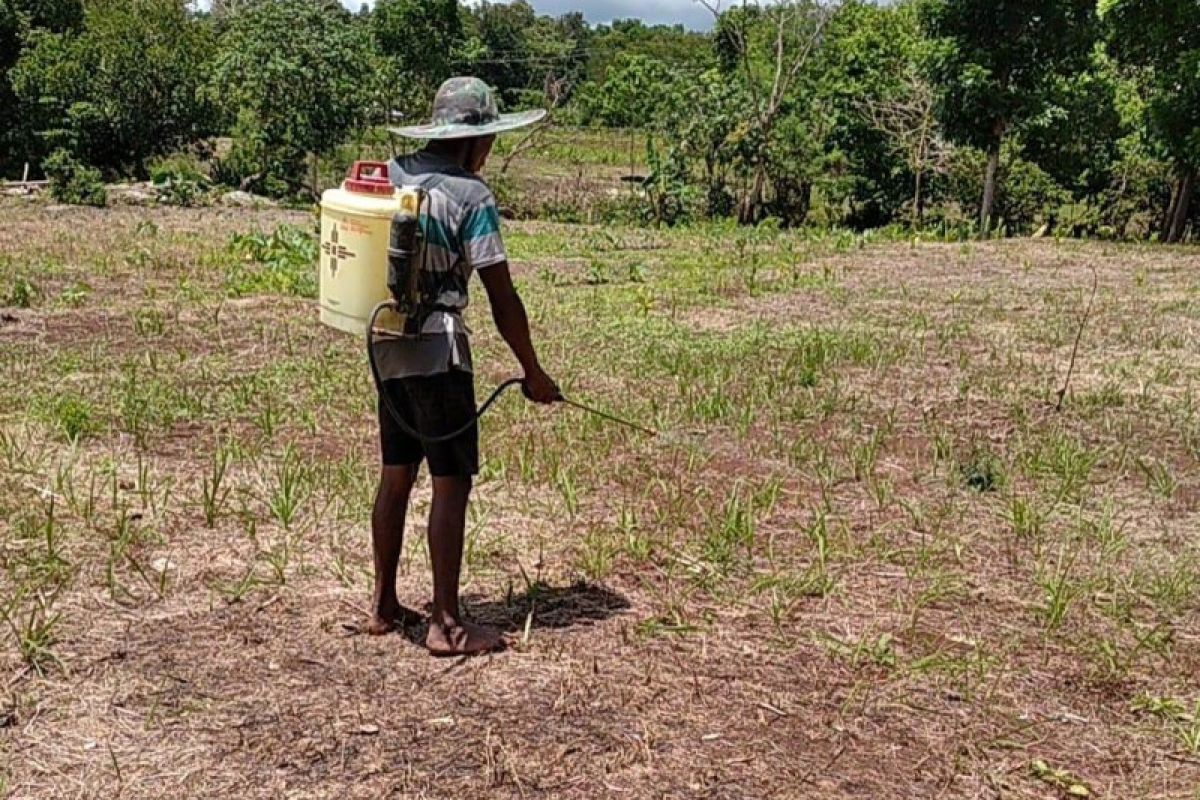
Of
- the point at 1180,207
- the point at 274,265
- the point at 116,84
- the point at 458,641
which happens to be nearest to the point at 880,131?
the point at 1180,207

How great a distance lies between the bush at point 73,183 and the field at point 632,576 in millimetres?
9233

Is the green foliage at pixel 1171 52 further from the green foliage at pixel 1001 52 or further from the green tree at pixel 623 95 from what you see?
the green tree at pixel 623 95

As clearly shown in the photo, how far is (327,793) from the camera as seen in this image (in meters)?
2.47

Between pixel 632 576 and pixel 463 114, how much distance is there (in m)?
1.60

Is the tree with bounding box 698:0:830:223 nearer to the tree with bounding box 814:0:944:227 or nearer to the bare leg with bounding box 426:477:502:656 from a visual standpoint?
the tree with bounding box 814:0:944:227

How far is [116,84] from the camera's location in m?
19.1

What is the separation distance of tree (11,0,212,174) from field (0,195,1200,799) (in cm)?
1325

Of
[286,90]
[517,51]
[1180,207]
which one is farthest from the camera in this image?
[517,51]

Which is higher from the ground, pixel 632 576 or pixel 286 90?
pixel 286 90

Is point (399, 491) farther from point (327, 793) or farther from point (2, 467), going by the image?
point (2, 467)

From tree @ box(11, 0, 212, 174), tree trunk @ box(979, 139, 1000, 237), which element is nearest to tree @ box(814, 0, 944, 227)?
tree trunk @ box(979, 139, 1000, 237)

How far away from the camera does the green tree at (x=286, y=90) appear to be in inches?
744

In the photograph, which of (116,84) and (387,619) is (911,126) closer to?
(116,84)

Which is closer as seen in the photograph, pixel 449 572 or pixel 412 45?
pixel 449 572
